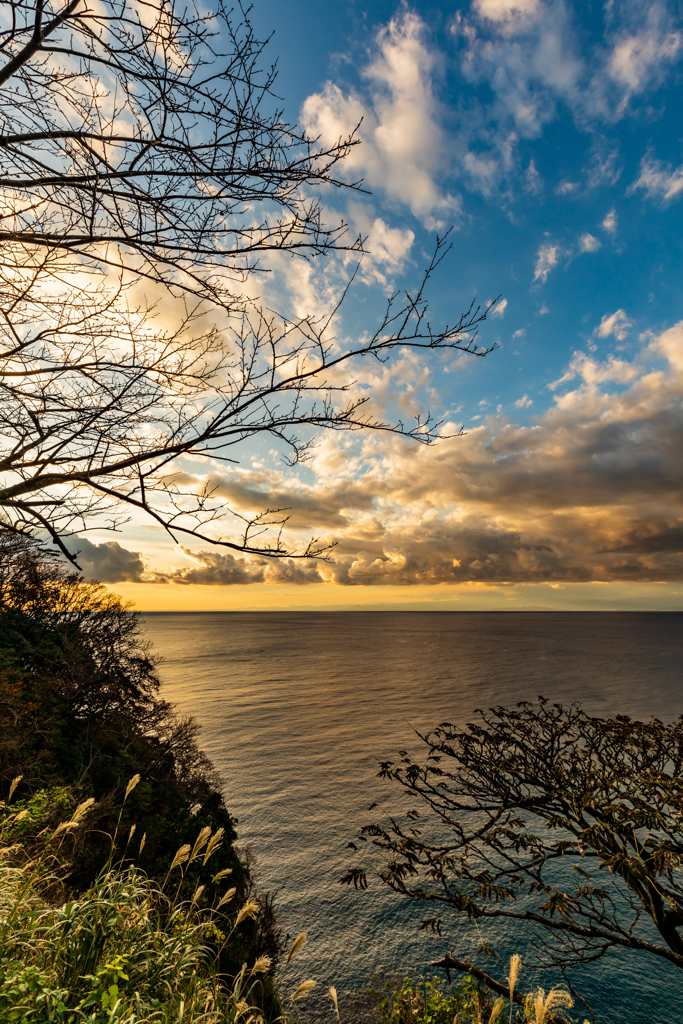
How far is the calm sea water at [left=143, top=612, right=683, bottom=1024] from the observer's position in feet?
49.6

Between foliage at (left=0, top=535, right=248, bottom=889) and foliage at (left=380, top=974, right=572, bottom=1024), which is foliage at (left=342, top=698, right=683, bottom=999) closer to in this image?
foliage at (left=380, top=974, right=572, bottom=1024)

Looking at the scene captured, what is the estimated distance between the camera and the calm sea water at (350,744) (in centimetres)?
1512

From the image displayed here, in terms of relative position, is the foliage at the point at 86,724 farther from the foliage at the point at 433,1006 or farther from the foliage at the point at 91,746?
the foliage at the point at 433,1006

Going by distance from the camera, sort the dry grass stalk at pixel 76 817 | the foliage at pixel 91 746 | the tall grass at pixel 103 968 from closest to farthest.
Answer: the tall grass at pixel 103 968, the dry grass stalk at pixel 76 817, the foliage at pixel 91 746

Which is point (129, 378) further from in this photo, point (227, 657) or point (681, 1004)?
point (227, 657)

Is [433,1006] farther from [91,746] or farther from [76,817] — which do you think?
[91,746]

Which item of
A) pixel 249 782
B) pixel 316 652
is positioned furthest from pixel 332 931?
pixel 316 652

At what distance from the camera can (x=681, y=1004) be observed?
539 inches

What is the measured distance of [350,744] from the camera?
3747cm

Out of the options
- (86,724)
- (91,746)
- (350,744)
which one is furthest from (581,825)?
(350,744)

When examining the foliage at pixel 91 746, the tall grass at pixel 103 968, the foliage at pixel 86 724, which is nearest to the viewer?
the tall grass at pixel 103 968

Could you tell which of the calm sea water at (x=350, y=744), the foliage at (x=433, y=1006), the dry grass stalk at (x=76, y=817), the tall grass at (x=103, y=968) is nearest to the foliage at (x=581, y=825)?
the foliage at (x=433, y=1006)

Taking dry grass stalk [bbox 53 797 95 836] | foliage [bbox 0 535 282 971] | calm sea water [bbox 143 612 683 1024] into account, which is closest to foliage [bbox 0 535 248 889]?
foliage [bbox 0 535 282 971]

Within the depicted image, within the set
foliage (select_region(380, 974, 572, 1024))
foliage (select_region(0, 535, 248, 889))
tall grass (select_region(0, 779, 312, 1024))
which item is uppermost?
tall grass (select_region(0, 779, 312, 1024))
